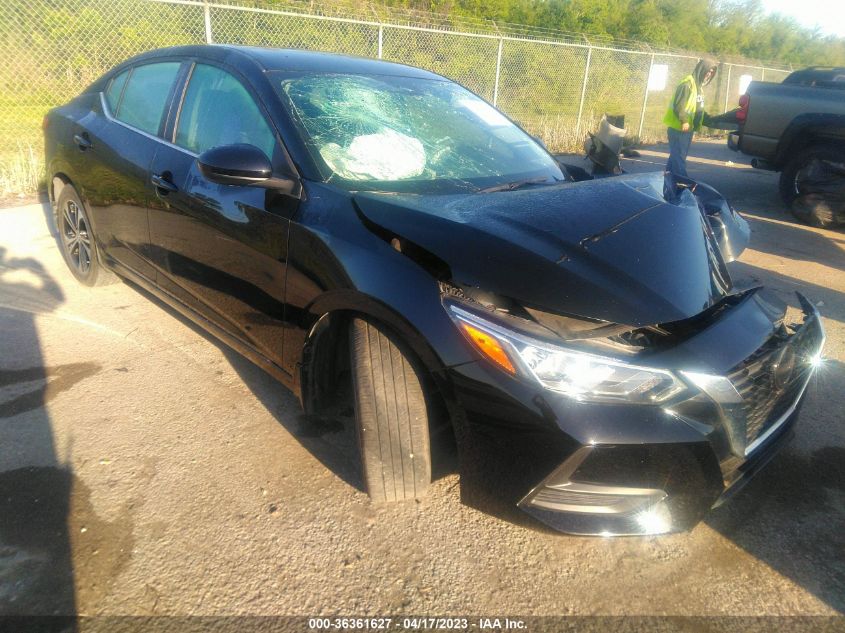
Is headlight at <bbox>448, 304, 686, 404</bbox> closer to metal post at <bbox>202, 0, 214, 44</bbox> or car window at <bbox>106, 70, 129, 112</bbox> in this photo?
car window at <bbox>106, 70, 129, 112</bbox>

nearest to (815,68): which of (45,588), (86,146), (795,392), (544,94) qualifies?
(544,94)

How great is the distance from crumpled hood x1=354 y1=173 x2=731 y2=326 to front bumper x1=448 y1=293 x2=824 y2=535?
0.22m

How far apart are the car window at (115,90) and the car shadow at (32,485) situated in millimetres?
1415

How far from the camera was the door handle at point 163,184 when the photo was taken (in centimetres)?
308

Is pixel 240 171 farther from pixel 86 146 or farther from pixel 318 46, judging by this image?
pixel 318 46

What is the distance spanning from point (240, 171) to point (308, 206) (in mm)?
300

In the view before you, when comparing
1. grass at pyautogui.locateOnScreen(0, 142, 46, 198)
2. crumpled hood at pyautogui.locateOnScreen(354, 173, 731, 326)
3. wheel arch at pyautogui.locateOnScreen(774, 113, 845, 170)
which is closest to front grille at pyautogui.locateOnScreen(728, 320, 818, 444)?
crumpled hood at pyautogui.locateOnScreen(354, 173, 731, 326)

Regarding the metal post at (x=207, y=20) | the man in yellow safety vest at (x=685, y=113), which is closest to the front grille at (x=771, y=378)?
the man in yellow safety vest at (x=685, y=113)

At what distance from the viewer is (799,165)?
774cm

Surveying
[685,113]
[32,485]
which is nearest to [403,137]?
[32,485]

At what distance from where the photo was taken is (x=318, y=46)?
34.7 ft

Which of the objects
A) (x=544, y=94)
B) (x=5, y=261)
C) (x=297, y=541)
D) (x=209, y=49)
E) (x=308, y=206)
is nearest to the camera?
(x=297, y=541)

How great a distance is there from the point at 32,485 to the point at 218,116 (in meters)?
1.78

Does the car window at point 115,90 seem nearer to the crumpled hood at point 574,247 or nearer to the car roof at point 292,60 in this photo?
the car roof at point 292,60
